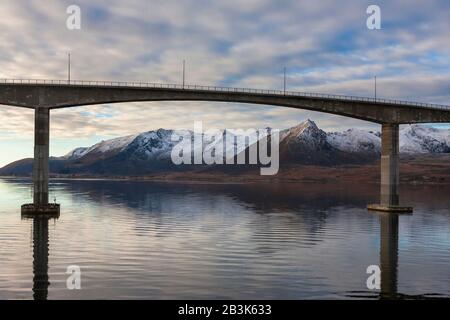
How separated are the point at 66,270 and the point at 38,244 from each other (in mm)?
13442

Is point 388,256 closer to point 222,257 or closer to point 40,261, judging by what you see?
point 222,257

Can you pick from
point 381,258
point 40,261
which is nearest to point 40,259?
point 40,261

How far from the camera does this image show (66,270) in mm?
34031

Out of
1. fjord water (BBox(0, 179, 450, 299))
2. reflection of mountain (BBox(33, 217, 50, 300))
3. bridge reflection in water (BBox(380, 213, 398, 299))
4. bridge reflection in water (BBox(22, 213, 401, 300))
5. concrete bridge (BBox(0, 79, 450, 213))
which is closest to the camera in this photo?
reflection of mountain (BBox(33, 217, 50, 300))

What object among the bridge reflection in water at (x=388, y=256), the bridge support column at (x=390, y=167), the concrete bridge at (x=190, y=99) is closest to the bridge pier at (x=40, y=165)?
the concrete bridge at (x=190, y=99)


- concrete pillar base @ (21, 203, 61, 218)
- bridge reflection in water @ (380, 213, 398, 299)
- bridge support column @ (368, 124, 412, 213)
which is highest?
bridge support column @ (368, 124, 412, 213)

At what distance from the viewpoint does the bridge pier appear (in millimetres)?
71312

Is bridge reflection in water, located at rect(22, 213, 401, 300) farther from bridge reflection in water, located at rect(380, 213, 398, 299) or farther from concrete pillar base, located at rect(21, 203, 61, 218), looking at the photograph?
concrete pillar base, located at rect(21, 203, 61, 218)

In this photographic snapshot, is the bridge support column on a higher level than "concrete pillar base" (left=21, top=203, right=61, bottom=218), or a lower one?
higher

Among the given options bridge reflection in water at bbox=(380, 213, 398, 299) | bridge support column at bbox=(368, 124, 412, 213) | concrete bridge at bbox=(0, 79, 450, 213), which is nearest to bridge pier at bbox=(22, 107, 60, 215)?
concrete bridge at bbox=(0, 79, 450, 213)

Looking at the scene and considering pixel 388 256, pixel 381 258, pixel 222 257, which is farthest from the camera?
pixel 388 256

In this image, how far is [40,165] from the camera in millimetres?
72375
